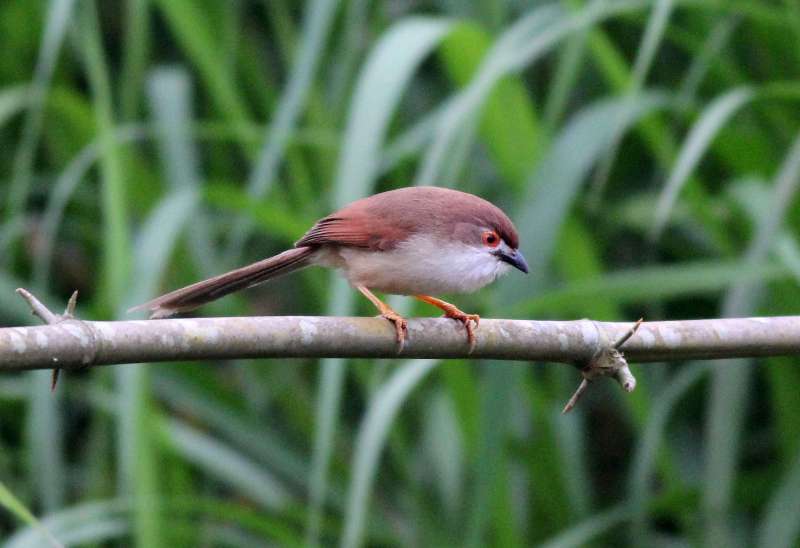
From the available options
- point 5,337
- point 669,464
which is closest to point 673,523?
point 669,464

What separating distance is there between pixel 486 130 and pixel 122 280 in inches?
57.5

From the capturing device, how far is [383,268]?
3.27m

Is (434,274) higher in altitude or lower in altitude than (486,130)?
lower

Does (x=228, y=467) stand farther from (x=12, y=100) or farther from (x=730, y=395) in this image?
(x=730, y=395)

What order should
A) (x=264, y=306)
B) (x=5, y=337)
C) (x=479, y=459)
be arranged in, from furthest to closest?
1. (x=264, y=306)
2. (x=479, y=459)
3. (x=5, y=337)

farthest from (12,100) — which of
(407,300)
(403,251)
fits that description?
(403,251)

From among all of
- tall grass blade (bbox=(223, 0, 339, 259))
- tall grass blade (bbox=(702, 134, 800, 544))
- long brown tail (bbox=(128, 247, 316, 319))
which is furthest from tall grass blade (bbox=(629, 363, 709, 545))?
tall grass blade (bbox=(223, 0, 339, 259))

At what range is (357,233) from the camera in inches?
132

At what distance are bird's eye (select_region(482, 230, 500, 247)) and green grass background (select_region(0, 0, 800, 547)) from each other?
43 centimetres

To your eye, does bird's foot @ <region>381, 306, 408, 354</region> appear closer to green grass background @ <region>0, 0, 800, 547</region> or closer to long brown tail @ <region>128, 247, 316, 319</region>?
long brown tail @ <region>128, 247, 316, 319</region>

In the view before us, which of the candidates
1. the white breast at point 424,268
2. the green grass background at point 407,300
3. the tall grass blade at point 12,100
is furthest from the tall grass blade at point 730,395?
the tall grass blade at point 12,100

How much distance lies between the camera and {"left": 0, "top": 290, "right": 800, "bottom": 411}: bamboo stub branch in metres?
2.24

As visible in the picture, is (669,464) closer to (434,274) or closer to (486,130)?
(486,130)

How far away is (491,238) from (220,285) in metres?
0.78
